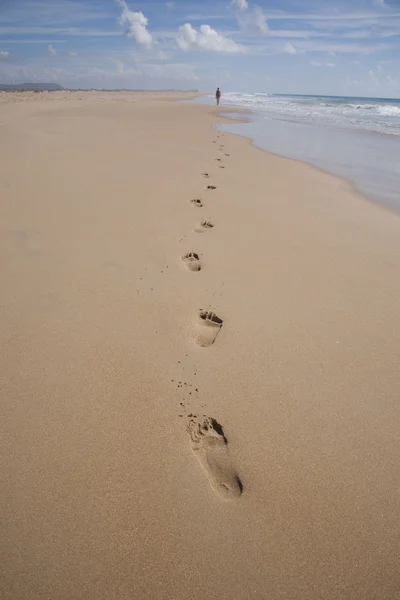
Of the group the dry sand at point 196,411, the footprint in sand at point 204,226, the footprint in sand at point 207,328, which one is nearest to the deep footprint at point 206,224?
the footprint in sand at point 204,226

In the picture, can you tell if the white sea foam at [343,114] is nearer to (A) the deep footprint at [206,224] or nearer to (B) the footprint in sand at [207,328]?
(A) the deep footprint at [206,224]

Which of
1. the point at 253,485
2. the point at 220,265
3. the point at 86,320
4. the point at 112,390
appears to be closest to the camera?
the point at 253,485

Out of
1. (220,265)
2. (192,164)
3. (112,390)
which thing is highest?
(192,164)

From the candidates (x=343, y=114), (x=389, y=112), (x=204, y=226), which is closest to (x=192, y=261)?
(x=204, y=226)

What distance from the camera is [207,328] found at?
7.30ft

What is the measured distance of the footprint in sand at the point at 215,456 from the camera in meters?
1.39

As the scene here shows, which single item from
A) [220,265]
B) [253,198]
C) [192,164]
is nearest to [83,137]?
[192,164]

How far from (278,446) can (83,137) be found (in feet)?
28.6

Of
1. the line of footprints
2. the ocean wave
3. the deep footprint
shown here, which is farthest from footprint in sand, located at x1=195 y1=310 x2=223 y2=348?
the ocean wave

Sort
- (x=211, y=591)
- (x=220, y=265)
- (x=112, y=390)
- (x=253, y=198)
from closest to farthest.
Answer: (x=211, y=591) < (x=112, y=390) < (x=220, y=265) < (x=253, y=198)

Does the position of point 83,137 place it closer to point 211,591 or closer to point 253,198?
point 253,198

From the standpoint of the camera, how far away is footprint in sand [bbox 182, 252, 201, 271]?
9.47ft

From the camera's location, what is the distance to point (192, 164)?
20.5ft

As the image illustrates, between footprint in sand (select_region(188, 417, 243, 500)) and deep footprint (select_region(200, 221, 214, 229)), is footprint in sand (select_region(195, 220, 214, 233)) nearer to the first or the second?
deep footprint (select_region(200, 221, 214, 229))
